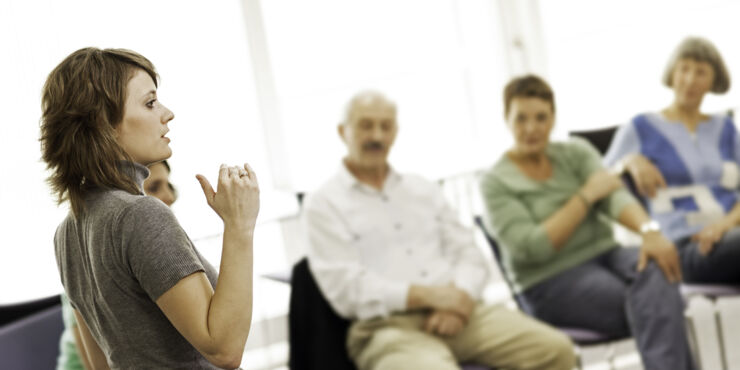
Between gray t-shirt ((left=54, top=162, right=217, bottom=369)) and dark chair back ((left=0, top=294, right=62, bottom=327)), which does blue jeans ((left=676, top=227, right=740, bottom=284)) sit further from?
gray t-shirt ((left=54, top=162, right=217, bottom=369))

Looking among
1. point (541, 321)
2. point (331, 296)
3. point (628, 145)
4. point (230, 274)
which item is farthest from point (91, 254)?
point (628, 145)

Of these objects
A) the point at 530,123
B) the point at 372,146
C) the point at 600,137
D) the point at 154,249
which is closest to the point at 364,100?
the point at 372,146

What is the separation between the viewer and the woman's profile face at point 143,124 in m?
1.09

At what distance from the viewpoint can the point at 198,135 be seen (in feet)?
11.7

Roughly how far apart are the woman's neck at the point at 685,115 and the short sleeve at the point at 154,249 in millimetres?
2612

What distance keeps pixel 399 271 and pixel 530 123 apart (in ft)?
2.45

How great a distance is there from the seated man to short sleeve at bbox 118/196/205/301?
1378mm

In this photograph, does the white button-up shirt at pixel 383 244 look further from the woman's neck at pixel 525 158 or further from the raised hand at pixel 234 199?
the raised hand at pixel 234 199

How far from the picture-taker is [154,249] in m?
1.01

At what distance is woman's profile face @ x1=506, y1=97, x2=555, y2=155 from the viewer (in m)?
2.91

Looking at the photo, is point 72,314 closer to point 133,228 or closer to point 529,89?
point 133,228

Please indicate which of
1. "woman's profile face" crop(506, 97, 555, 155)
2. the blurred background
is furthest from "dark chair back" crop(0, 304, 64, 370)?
"woman's profile face" crop(506, 97, 555, 155)

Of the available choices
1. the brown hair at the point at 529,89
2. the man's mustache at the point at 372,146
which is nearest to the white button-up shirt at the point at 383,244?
the man's mustache at the point at 372,146

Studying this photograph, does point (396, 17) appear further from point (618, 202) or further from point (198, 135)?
point (618, 202)
